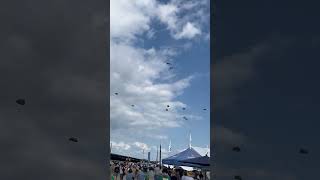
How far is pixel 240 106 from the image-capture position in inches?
547

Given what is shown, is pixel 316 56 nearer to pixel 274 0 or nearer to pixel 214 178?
pixel 274 0

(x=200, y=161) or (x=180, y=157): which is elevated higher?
(x=180, y=157)

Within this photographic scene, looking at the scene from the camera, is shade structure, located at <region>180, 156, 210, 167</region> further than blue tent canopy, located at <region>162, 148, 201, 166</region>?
No

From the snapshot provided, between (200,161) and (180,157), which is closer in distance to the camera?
(200,161)

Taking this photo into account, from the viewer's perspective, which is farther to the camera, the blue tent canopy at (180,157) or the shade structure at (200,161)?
the blue tent canopy at (180,157)

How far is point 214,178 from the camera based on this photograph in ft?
48.3
